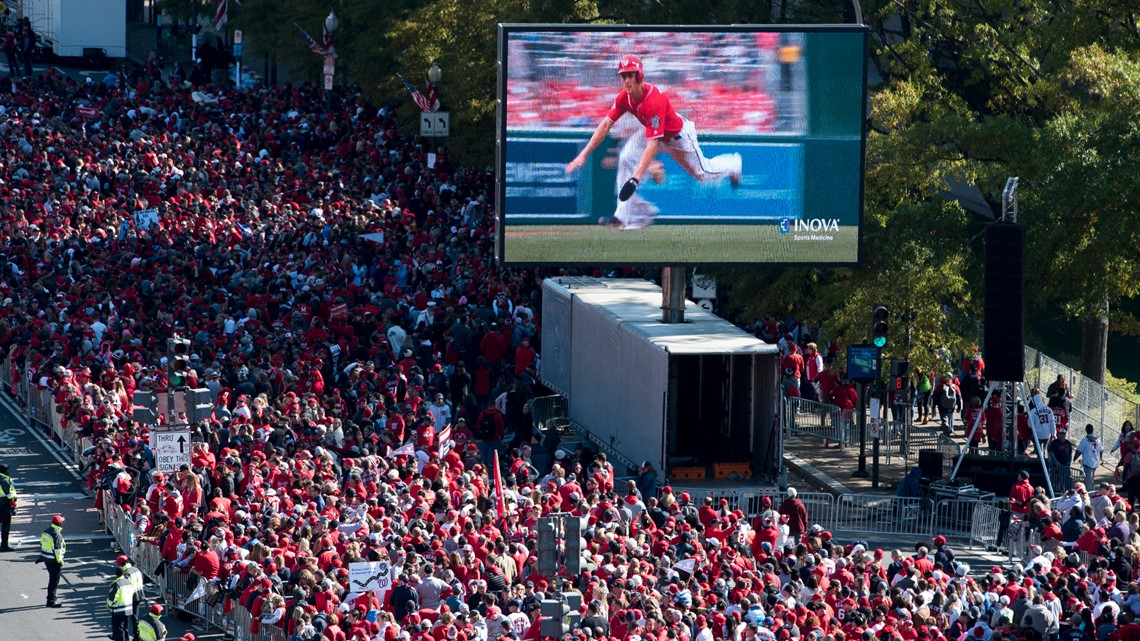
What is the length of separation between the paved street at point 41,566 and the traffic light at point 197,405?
2.13 meters

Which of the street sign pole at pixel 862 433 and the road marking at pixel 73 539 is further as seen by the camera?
the street sign pole at pixel 862 433

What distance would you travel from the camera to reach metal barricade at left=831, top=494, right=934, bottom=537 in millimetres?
30156

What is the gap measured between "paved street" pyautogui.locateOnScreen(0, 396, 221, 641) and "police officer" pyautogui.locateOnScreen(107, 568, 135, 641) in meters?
0.81

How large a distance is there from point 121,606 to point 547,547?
5.73m

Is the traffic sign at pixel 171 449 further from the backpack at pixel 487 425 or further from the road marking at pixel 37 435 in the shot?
the backpack at pixel 487 425

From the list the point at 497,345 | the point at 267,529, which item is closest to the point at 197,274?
the point at 497,345

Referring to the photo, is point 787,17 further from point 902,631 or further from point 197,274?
point 902,631

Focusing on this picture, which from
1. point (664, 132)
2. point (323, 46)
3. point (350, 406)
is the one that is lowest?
point (350, 406)

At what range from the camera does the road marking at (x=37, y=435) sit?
3291 cm

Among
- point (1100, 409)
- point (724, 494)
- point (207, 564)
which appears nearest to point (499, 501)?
point (207, 564)

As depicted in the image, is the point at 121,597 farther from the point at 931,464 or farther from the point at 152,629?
the point at 931,464

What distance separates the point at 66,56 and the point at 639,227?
45922mm

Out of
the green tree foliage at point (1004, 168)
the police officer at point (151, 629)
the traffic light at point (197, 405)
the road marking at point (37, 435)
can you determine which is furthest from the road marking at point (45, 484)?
the green tree foliage at point (1004, 168)

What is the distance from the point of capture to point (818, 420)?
36000 mm
